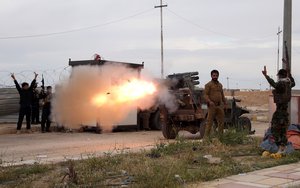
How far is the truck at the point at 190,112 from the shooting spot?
56.3 ft

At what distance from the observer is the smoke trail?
2004cm

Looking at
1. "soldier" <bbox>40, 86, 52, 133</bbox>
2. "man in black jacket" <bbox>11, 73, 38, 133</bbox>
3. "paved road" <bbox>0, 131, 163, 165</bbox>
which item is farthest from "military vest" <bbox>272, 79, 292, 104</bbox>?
"man in black jacket" <bbox>11, 73, 38, 133</bbox>

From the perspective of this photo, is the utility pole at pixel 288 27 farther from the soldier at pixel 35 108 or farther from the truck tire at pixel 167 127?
the soldier at pixel 35 108

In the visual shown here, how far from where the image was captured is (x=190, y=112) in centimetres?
1719

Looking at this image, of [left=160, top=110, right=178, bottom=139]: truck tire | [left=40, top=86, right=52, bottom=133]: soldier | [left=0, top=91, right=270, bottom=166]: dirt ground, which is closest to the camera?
[left=0, top=91, right=270, bottom=166]: dirt ground

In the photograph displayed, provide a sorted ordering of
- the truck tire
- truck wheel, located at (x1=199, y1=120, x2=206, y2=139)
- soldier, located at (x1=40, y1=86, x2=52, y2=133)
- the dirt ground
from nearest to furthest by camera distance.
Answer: the dirt ground, truck wheel, located at (x1=199, y1=120, x2=206, y2=139), the truck tire, soldier, located at (x1=40, y1=86, x2=52, y2=133)

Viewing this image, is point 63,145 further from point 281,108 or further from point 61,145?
point 281,108

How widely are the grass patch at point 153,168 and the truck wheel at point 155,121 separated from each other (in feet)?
29.3

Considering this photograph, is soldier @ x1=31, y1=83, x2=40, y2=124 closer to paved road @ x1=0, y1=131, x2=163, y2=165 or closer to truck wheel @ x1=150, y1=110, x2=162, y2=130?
paved road @ x1=0, y1=131, x2=163, y2=165

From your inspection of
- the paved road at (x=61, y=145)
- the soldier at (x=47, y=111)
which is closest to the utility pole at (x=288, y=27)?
the paved road at (x=61, y=145)

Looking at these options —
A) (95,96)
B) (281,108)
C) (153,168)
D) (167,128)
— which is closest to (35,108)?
(95,96)

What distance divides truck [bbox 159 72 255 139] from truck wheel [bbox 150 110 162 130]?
4.10m

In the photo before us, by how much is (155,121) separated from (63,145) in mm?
7091

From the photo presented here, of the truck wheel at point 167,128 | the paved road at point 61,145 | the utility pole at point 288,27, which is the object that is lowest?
the paved road at point 61,145
